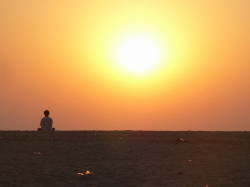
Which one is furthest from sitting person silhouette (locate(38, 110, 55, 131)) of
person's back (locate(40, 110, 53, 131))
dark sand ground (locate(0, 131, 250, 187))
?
dark sand ground (locate(0, 131, 250, 187))

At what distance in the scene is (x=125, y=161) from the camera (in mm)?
12555

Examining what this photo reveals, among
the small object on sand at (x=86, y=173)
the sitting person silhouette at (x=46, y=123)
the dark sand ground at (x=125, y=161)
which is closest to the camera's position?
the dark sand ground at (x=125, y=161)

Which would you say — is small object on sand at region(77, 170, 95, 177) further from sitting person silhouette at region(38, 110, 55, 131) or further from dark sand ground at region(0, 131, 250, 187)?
sitting person silhouette at region(38, 110, 55, 131)

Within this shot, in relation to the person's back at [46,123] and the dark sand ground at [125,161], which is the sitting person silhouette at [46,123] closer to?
the person's back at [46,123]

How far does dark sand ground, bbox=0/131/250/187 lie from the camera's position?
10.0 metres

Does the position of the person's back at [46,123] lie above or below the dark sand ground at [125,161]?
above

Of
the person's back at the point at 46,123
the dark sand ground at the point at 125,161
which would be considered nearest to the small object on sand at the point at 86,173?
the dark sand ground at the point at 125,161

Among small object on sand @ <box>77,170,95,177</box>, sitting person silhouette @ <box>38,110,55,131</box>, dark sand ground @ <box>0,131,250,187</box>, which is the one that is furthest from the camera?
sitting person silhouette @ <box>38,110,55,131</box>

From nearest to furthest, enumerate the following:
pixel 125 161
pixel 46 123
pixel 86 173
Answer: pixel 86 173
pixel 125 161
pixel 46 123

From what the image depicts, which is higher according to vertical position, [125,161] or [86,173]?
[125,161]

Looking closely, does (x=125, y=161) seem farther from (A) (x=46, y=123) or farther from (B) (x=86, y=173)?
(A) (x=46, y=123)

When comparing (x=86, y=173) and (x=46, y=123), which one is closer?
(x=86, y=173)

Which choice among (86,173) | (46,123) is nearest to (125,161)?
(86,173)

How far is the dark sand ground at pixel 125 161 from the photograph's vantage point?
10.0 meters
